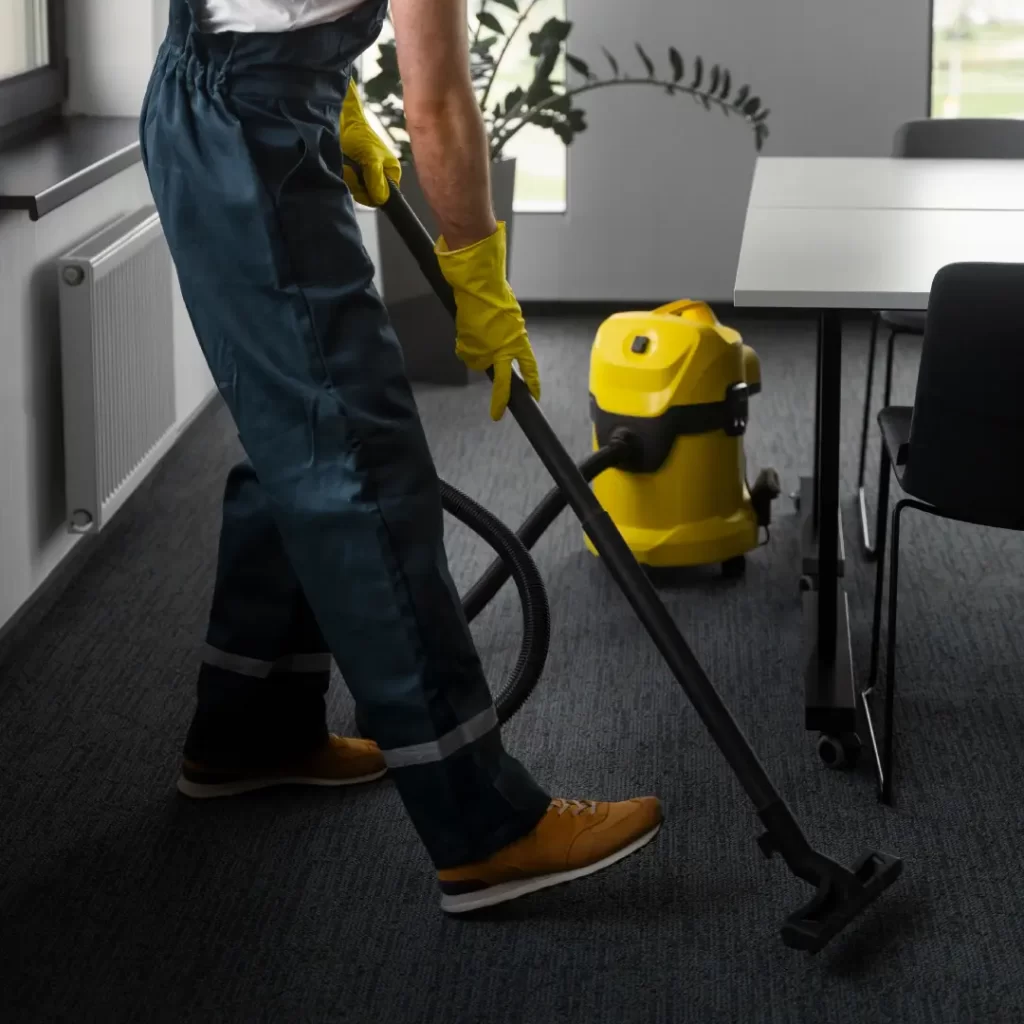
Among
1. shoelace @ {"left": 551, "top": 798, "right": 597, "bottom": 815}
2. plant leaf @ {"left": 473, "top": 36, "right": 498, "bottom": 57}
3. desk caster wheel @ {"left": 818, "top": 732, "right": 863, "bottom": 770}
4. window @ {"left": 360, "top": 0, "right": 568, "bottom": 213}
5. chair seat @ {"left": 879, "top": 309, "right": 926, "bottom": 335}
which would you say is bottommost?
desk caster wheel @ {"left": 818, "top": 732, "right": 863, "bottom": 770}

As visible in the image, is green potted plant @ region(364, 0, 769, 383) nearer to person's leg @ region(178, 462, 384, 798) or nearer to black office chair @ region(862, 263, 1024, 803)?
person's leg @ region(178, 462, 384, 798)

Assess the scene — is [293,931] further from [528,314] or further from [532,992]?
[528,314]

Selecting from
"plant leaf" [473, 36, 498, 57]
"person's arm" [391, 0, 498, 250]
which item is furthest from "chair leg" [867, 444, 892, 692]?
"plant leaf" [473, 36, 498, 57]

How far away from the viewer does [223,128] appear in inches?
63.2

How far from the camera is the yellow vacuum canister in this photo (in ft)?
8.83

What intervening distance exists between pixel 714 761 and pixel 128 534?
4.62ft

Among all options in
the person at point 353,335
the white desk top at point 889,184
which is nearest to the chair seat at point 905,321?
the white desk top at point 889,184

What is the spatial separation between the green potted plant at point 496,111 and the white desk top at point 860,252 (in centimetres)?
148

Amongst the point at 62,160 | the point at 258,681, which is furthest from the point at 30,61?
the point at 258,681

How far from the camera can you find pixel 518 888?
1.83 metres

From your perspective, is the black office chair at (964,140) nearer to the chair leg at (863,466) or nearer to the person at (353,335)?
the chair leg at (863,466)

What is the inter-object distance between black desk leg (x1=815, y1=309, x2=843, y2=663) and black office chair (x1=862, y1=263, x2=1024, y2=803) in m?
0.25

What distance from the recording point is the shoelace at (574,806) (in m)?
1.88

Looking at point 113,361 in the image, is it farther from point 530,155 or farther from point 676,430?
point 530,155
